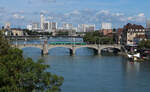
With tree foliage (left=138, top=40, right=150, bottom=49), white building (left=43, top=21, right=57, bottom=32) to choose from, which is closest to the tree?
tree foliage (left=138, top=40, right=150, bottom=49)

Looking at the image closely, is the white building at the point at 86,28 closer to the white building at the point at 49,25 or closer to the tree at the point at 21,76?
the white building at the point at 49,25

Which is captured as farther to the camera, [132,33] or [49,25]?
[49,25]

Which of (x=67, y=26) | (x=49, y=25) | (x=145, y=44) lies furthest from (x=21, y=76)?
(x=67, y=26)

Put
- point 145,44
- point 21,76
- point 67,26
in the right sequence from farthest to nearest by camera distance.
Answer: point 67,26
point 145,44
point 21,76

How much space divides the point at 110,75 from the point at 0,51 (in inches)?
470

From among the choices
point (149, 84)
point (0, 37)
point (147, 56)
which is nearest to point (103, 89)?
point (149, 84)

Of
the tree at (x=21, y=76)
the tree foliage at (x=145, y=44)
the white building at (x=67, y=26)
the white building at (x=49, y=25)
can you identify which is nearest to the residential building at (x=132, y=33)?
the tree foliage at (x=145, y=44)

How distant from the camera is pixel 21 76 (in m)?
7.35

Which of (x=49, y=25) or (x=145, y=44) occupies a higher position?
(x=49, y=25)

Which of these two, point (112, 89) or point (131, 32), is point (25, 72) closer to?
point (112, 89)

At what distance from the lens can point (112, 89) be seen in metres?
15.0

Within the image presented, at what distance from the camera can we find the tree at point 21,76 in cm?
730

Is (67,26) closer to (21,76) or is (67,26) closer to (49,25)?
(49,25)

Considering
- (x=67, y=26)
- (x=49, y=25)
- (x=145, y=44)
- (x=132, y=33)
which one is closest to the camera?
(x=145, y=44)
